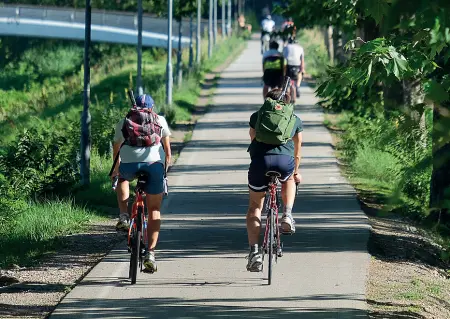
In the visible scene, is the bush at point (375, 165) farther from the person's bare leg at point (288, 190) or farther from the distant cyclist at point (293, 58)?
the person's bare leg at point (288, 190)

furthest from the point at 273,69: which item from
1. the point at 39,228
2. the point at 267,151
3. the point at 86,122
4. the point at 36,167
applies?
the point at 267,151

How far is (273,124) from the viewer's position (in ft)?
32.9

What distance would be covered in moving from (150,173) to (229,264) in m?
1.32

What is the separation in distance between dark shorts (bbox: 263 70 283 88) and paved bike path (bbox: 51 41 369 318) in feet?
19.5

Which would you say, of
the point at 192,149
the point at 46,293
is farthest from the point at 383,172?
the point at 46,293

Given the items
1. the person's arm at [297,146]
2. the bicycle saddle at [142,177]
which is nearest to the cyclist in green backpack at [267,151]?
the person's arm at [297,146]

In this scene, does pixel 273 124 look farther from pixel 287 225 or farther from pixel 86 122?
pixel 86 122

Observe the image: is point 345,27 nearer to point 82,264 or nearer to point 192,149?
point 192,149

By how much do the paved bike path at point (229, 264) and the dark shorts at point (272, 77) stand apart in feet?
19.5

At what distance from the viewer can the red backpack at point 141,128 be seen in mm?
10148

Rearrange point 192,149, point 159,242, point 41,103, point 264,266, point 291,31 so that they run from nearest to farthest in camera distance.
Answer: point 264,266 < point 159,242 < point 192,149 < point 291,31 < point 41,103

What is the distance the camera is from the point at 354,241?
484 inches

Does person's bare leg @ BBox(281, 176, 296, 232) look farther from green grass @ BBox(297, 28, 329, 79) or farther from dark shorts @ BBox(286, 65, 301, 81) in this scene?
green grass @ BBox(297, 28, 329, 79)

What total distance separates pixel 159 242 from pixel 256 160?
7.80 ft
